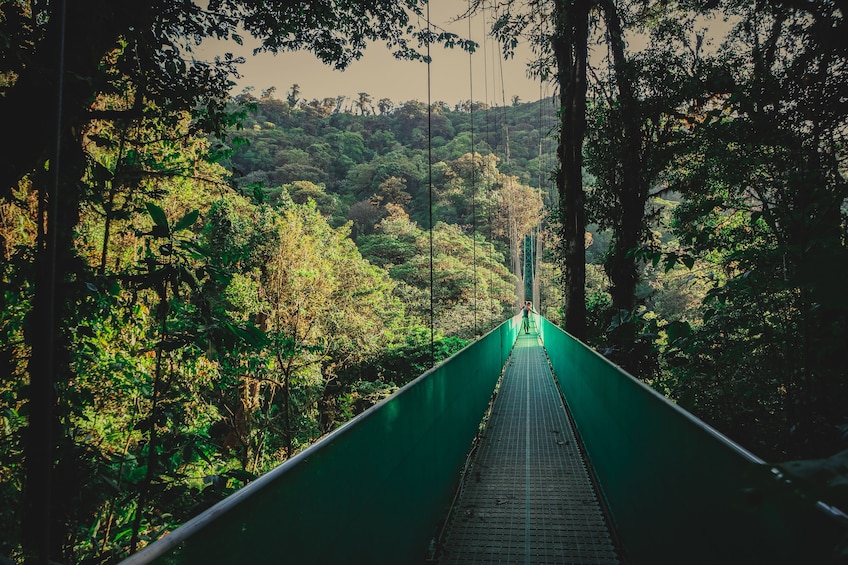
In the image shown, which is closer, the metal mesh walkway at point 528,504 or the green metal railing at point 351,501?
the green metal railing at point 351,501

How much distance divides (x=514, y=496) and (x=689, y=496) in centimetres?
212

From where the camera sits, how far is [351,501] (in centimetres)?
145

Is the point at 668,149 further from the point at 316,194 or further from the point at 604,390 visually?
the point at 316,194

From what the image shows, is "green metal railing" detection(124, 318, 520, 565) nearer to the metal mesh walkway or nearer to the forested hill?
the metal mesh walkway

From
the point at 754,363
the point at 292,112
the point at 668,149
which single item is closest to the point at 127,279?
the point at 754,363

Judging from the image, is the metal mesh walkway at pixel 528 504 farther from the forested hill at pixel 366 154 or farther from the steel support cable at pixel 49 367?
the forested hill at pixel 366 154

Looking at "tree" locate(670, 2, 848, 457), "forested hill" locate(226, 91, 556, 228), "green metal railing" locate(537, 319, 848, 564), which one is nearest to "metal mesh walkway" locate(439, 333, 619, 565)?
"green metal railing" locate(537, 319, 848, 564)

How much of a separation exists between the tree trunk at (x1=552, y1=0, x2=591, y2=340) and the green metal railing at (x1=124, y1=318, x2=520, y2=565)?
5.85m

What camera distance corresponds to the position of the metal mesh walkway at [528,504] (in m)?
2.61

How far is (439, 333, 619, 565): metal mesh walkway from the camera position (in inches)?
103

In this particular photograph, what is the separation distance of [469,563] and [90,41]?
3.08 m

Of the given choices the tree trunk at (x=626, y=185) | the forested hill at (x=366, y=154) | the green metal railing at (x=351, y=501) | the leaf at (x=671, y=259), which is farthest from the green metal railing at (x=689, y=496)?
the forested hill at (x=366, y=154)

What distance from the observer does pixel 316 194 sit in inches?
1070

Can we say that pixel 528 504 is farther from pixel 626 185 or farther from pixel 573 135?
pixel 573 135
